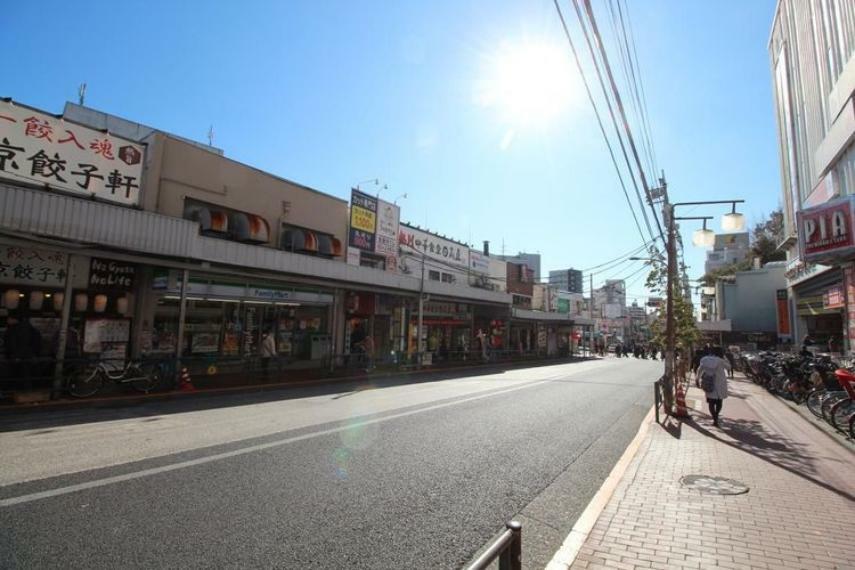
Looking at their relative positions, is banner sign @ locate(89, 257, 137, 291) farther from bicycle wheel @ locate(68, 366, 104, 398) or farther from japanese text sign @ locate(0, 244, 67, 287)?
bicycle wheel @ locate(68, 366, 104, 398)

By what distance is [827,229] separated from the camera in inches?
537

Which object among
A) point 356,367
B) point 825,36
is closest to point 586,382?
point 356,367

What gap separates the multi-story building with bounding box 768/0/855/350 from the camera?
13.8m

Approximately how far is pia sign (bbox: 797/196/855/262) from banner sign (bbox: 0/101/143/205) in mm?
20127

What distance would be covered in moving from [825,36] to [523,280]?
2900cm

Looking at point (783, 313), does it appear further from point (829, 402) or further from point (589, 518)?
point (589, 518)

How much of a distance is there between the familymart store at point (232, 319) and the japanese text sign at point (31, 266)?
2.44 metres

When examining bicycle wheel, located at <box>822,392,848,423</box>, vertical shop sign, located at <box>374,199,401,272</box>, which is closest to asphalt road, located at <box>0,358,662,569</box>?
bicycle wheel, located at <box>822,392,848,423</box>

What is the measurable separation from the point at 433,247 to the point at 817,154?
1914cm

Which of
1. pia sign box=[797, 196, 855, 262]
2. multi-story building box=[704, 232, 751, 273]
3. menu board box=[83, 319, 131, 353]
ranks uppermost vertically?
multi-story building box=[704, 232, 751, 273]

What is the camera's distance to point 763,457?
7.50 m

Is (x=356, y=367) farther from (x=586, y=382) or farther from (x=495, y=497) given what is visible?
(x=495, y=497)

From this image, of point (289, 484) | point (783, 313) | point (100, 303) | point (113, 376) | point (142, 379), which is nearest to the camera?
point (289, 484)

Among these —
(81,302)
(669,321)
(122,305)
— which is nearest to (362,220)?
(122,305)
